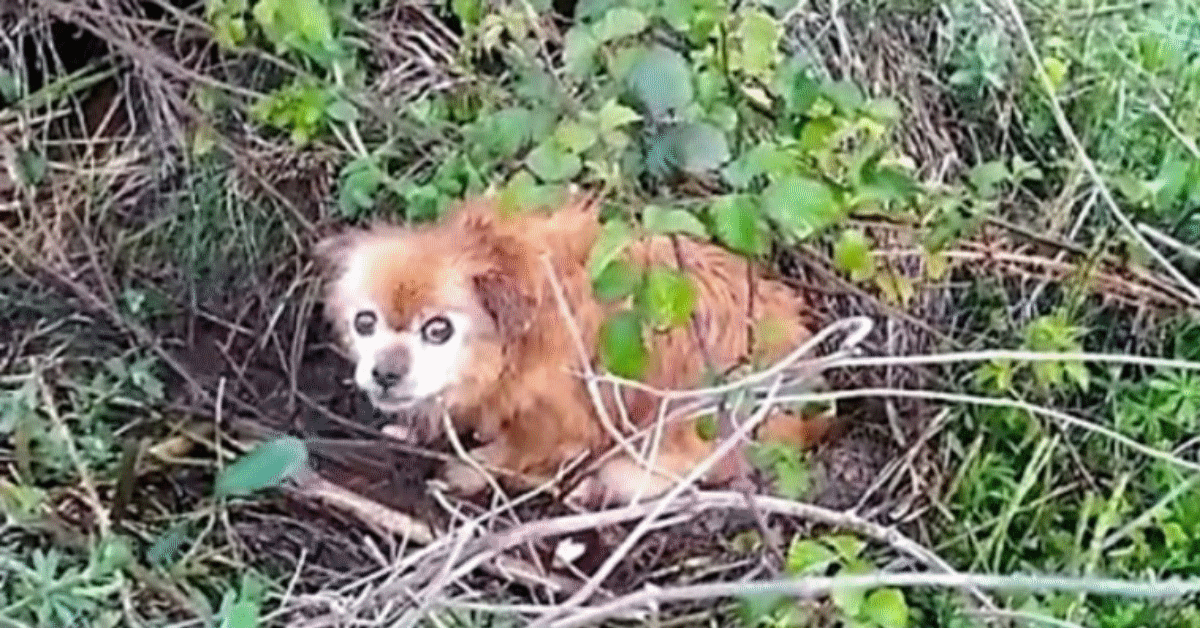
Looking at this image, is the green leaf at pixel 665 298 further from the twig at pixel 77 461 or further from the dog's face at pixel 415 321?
the twig at pixel 77 461

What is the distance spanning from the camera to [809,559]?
2.58m

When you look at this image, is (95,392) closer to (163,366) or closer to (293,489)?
(163,366)

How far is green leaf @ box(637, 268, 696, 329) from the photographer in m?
2.54

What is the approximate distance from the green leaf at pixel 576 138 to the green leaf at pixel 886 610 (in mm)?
587

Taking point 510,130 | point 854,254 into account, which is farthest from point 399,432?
point 854,254

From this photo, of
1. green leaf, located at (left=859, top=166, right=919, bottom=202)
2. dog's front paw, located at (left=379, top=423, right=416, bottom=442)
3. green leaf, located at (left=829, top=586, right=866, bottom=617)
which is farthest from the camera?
dog's front paw, located at (left=379, top=423, right=416, bottom=442)

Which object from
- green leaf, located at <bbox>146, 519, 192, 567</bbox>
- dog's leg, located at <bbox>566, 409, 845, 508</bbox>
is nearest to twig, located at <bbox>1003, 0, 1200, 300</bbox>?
dog's leg, located at <bbox>566, 409, 845, 508</bbox>

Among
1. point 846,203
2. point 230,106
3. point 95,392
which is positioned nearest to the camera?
point 846,203

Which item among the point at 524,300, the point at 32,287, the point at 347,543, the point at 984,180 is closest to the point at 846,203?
the point at 984,180

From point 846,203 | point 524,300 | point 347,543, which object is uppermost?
point 846,203

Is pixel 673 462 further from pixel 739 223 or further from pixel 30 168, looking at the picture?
pixel 30 168

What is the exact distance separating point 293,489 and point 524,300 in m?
0.40

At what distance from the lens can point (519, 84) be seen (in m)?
3.11

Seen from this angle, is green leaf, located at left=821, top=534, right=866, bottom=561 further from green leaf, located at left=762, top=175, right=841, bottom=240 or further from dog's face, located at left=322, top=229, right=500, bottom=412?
dog's face, located at left=322, top=229, right=500, bottom=412
